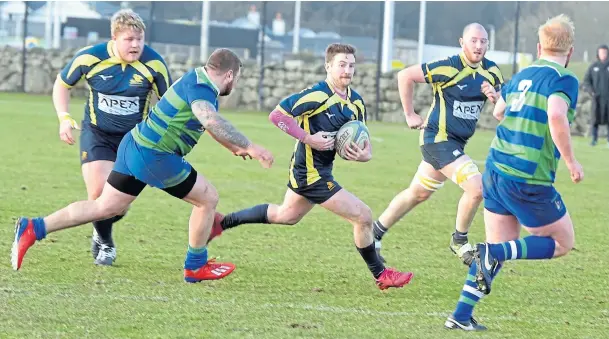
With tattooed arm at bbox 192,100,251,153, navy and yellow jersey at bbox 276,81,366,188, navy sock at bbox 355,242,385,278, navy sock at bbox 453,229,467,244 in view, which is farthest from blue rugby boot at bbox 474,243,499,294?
navy sock at bbox 453,229,467,244

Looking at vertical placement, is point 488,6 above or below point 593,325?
above

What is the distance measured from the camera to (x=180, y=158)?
7.90m

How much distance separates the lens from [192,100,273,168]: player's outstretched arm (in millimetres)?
7465

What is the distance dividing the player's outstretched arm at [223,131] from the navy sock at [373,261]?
117 centimetres

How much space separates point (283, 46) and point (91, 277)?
27194 mm

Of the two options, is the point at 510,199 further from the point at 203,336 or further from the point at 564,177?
the point at 564,177

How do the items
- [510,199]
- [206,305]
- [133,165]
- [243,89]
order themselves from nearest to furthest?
[510,199] → [206,305] → [133,165] → [243,89]

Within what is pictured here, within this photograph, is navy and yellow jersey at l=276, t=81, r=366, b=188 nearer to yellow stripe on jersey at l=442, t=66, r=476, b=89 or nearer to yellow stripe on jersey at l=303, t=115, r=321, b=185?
yellow stripe on jersey at l=303, t=115, r=321, b=185

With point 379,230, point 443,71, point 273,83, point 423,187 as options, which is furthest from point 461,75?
point 273,83

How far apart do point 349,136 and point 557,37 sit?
1.87 m

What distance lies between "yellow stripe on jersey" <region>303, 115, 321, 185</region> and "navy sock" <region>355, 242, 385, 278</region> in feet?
1.91

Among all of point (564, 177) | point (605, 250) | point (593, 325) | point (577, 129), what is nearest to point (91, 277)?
point (593, 325)

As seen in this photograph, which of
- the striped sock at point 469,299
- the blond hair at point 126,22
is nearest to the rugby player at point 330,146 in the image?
the blond hair at point 126,22

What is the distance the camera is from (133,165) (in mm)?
7859
